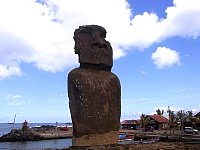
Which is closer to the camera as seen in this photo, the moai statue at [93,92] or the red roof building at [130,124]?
the moai statue at [93,92]

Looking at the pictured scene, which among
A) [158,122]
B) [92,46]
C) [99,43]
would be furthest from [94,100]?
[158,122]

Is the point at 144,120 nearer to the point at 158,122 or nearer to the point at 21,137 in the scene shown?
the point at 158,122

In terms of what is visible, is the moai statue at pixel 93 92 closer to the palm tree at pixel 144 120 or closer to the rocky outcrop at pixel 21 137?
the rocky outcrop at pixel 21 137

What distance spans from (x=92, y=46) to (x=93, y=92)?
219 centimetres

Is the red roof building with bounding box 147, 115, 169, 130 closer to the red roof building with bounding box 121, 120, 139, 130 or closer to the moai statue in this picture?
the red roof building with bounding box 121, 120, 139, 130

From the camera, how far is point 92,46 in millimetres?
16344

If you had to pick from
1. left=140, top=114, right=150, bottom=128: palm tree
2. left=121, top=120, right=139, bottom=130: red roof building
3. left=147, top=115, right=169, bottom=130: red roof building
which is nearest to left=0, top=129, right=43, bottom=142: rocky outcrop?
left=140, top=114, right=150, bottom=128: palm tree

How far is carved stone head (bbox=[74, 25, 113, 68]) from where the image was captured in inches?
635

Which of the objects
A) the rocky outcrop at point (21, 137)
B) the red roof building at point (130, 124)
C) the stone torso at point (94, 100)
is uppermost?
the red roof building at point (130, 124)

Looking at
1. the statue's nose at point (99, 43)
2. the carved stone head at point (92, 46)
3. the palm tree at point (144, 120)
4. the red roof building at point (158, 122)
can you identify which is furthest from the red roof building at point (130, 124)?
the statue's nose at point (99, 43)

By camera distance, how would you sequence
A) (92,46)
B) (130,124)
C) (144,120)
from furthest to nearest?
1. (130,124)
2. (144,120)
3. (92,46)

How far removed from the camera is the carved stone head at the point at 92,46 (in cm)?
1612

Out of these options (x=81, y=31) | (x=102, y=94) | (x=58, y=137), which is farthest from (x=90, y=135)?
(x=58, y=137)

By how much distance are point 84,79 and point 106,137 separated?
105 inches
